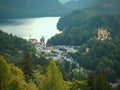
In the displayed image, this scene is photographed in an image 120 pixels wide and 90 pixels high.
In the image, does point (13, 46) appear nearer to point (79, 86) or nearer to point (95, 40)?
point (95, 40)

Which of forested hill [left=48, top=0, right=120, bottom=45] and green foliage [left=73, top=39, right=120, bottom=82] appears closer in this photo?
green foliage [left=73, top=39, right=120, bottom=82]

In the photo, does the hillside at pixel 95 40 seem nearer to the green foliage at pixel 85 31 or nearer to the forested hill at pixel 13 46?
the green foliage at pixel 85 31

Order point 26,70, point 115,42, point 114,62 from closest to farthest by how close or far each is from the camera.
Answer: point 26,70, point 114,62, point 115,42

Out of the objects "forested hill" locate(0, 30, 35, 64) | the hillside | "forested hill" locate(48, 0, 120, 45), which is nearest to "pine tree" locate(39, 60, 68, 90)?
the hillside

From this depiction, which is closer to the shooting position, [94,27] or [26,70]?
[26,70]

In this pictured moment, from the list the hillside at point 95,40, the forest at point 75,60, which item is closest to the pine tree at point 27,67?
the forest at point 75,60

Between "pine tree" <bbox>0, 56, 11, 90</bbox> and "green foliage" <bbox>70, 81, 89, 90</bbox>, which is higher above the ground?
"pine tree" <bbox>0, 56, 11, 90</bbox>

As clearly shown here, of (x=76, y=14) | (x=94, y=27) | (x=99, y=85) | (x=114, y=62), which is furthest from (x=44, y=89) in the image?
(x=76, y=14)

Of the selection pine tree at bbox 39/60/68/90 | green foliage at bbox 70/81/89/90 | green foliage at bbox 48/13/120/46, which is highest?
green foliage at bbox 48/13/120/46

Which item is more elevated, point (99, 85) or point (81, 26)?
point (81, 26)

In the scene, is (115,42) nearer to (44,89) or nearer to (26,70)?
(26,70)

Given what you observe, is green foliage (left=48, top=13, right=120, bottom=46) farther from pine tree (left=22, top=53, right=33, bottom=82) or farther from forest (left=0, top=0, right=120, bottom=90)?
pine tree (left=22, top=53, right=33, bottom=82)
